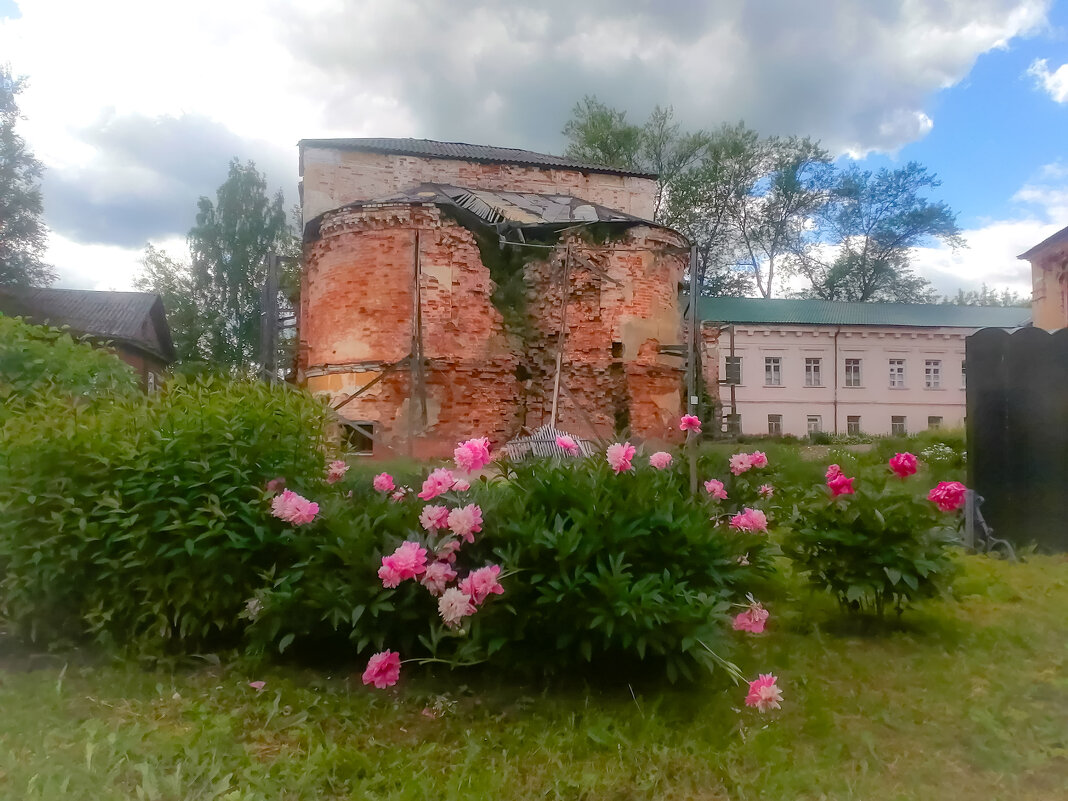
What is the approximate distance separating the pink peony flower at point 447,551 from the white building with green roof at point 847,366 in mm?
27329

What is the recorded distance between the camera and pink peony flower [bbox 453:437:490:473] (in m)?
3.55

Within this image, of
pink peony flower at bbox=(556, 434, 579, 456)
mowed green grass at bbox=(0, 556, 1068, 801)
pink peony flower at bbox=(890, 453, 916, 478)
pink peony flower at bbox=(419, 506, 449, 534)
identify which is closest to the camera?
mowed green grass at bbox=(0, 556, 1068, 801)

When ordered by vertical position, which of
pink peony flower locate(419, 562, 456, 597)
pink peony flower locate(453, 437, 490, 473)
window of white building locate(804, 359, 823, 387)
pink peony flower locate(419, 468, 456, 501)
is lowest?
pink peony flower locate(419, 562, 456, 597)

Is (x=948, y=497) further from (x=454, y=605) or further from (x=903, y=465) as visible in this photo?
(x=454, y=605)

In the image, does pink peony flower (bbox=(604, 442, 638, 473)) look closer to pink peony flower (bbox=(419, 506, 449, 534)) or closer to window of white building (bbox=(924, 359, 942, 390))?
pink peony flower (bbox=(419, 506, 449, 534))

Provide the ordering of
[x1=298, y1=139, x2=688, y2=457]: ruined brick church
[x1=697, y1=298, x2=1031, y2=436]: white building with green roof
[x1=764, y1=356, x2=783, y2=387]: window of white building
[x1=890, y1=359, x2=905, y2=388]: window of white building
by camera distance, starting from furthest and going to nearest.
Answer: [x1=890, y1=359, x2=905, y2=388]: window of white building, [x1=764, y1=356, x2=783, y2=387]: window of white building, [x1=697, y1=298, x2=1031, y2=436]: white building with green roof, [x1=298, y1=139, x2=688, y2=457]: ruined brick church

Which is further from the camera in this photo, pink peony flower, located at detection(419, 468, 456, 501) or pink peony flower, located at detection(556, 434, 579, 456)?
pink peony flower, located at detection(556, 434, 579, 456)

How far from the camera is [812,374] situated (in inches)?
1187

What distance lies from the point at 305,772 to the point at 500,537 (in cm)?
123

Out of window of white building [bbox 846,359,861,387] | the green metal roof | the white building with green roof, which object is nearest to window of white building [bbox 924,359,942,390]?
the white building with green roof

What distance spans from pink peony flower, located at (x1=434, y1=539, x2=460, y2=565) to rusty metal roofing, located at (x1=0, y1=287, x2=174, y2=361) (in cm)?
2116

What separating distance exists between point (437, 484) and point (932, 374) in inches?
1229

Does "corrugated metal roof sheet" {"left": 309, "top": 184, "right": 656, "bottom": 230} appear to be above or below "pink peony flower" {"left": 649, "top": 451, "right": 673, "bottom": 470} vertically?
above

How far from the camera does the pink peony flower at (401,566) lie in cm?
310
